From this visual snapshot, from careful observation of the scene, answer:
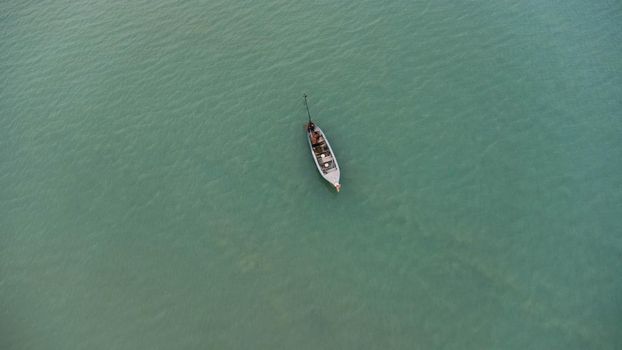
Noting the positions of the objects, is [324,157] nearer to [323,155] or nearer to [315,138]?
[323,155]

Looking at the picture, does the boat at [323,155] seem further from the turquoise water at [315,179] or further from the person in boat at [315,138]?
the turquoise water at [315,179]

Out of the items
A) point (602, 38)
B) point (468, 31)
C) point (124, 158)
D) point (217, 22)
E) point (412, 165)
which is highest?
point (217, 22)

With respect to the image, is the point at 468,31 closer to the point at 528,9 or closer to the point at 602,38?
the point at 528,9

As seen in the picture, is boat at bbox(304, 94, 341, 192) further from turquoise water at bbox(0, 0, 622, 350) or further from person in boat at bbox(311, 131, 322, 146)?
turquoise water at bbox(0, 0, 622, 350)

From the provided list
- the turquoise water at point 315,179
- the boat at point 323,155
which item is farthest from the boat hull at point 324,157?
the turquoise water at point 315,179

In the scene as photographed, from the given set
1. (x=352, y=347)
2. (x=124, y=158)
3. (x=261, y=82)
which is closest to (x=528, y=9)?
(x=261, y=82)

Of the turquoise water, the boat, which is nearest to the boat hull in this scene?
the boat

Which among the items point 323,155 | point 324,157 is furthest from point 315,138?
point 324,157
